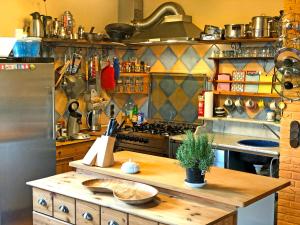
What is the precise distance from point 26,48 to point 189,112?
2.24m

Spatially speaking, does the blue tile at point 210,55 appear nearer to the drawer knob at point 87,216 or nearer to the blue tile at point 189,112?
the blue tile at point 189,112

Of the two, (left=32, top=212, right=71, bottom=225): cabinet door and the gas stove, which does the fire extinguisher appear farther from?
(left=32, top=212, right=71, bottom=225): cabinet door

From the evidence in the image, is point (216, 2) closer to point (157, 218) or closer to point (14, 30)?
point (14, 30)

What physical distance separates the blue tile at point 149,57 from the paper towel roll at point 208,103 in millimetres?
1095

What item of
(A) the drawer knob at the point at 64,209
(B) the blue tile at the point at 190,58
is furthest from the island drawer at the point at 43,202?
(B) the blue tile at the point at 190,58

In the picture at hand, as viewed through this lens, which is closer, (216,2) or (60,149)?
(60,149)

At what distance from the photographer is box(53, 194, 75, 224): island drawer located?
2881 millimetres

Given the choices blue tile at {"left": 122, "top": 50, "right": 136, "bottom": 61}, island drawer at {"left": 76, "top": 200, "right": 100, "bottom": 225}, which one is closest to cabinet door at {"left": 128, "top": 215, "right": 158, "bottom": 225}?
island drawer at {"left": 76, "top": 200, "right": 100, "bottom": 225}

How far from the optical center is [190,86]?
560cm

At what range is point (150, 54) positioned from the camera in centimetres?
598

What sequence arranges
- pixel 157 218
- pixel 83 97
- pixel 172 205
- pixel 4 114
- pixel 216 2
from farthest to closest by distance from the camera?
pixel 83 97
pixel 216 2
pixel 4 114
pixel 172 205
pixel 157 218

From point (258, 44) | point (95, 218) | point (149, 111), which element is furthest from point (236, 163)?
point (95, 218)

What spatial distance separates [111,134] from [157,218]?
978mm

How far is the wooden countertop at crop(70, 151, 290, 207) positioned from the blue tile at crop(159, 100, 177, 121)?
7.58ft
